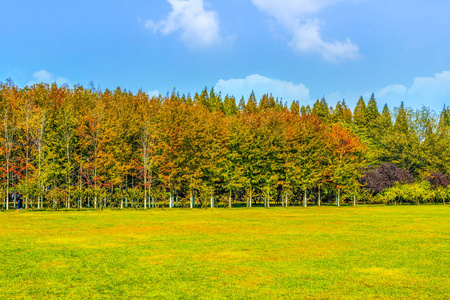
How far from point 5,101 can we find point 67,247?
55779 mm

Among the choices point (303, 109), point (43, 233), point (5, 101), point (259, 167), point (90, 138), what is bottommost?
point (43, 233)

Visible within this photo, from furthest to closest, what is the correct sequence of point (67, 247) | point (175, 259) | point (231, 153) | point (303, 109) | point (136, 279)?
point (303, 109), point (231, 153), point (67, 247), point (175, 259), point (136, 279)

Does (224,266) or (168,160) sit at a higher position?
(168,160)

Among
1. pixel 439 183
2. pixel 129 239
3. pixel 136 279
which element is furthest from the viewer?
pixel 439 183

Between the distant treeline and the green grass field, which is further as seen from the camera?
the distant treeline

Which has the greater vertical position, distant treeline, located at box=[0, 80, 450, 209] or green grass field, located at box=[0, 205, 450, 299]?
distant treeline, located at box=[0, 80, 450, 209]

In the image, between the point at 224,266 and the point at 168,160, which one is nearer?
the point at 224,266

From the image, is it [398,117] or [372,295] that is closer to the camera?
[372,295]

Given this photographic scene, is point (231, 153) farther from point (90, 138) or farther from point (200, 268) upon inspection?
point (200, 268)

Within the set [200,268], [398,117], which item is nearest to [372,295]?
[200,268]

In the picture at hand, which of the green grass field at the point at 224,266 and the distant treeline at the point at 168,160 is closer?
the green grass field at the point at 224,266

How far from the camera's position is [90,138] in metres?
Result: 58.2

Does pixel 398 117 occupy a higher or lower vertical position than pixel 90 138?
higher

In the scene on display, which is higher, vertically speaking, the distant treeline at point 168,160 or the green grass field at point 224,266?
the distant treeline at point 168,160
